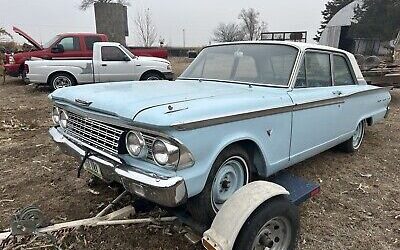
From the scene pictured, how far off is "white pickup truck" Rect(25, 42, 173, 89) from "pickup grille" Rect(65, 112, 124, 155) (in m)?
8.17

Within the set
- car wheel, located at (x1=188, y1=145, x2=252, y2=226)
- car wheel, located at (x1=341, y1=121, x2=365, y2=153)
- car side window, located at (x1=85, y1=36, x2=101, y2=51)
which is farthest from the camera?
car side window, located at (x1=85, y1=36, x2=101, y2=51)

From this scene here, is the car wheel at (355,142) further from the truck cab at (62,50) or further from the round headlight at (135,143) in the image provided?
the truck cab at (62,50)

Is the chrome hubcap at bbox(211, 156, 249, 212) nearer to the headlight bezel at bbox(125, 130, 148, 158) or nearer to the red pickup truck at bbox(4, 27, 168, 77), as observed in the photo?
the headlight bezel at bbox(125, 130, 148, 158)

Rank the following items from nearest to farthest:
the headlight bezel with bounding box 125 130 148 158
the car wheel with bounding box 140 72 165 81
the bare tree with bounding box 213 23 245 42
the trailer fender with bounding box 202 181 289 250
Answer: the trailer fender with bounding box 202 181 289 250 < the headlight bezel with bounding box 125 130 148 158 < the car wheel with bounding box 140 72 165 81 < the bare tree with bounding box 213 23 245 42

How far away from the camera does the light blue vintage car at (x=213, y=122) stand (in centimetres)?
229

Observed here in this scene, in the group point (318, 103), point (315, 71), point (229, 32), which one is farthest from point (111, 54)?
point (229, 32)

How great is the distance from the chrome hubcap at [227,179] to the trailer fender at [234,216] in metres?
0.37

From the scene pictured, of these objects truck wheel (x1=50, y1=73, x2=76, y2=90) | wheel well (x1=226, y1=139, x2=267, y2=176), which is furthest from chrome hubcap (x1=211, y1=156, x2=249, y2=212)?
truck wheel (x1=50, y1=73, x2=76, y2=90)

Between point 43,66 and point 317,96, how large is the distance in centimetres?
956

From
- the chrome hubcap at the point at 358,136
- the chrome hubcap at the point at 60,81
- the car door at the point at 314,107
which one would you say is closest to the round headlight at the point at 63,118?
the car door at the point at 314,107

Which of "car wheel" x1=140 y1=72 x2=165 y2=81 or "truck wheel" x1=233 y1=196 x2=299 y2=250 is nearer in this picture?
"truck wheel" x1=233 y1=196 x2=299 y2=250

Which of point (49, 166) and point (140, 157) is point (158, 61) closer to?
point (49, 166)

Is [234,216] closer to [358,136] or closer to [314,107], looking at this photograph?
[314,107]

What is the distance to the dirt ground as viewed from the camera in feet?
9.39
